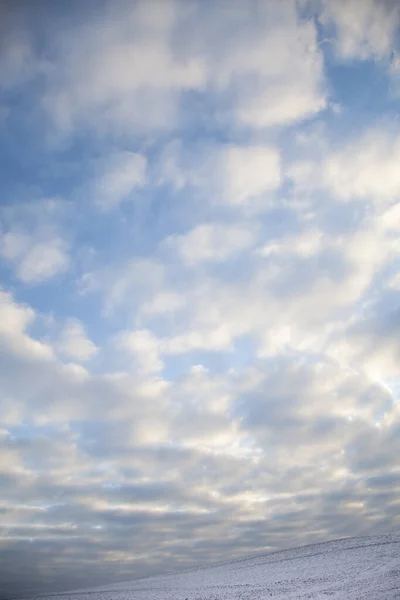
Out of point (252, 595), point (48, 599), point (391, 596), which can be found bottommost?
point (48, 599)

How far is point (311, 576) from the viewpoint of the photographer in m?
38.1

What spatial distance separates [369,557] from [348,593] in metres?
13.1

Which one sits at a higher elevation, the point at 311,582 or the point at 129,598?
the point at 311,582

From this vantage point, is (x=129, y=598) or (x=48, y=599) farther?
(x=48, y=599)

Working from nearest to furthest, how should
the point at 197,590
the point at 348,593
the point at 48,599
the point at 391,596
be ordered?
the point at 391,596
the point at 348,593
the point at 197,590
the point at 48,599

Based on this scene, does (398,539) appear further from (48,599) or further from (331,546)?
(48,599)

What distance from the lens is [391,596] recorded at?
82.5 ft

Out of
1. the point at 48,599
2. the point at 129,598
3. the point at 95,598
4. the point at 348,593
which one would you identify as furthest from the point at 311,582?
the point at 48,599

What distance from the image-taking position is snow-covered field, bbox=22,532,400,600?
3003cm

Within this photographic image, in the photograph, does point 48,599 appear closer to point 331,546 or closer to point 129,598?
point 129,598

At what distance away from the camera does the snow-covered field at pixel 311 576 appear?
3003 cm

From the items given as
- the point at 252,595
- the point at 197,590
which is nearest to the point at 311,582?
the point at 252,595

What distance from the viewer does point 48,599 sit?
6919 centimetres

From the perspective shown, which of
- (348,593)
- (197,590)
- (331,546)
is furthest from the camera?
(331,546)
